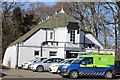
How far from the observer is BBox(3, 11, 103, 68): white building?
136 ft

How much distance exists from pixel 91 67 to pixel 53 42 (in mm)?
17962

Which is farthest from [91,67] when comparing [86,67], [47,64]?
[47,64]

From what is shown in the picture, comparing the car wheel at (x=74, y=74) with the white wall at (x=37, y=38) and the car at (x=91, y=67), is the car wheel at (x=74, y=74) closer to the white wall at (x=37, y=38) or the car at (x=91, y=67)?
the car at (x=91, y=67)

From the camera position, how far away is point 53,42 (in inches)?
1694

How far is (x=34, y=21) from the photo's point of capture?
61875 millimetres

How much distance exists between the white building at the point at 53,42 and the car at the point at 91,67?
14949 millimetres

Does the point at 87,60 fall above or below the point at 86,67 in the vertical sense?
above

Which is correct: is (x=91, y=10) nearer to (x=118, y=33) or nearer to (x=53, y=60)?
(x=118, y=33)

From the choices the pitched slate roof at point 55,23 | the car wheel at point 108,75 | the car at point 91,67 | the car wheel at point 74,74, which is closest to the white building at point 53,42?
the pitched slate roof at point 55,23

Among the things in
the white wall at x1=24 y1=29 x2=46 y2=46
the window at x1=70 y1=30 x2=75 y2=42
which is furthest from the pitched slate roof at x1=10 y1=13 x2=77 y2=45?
the window at x1=70 y1=30 x2=75 y2=42

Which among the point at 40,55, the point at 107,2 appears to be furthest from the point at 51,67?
the point at 107,2

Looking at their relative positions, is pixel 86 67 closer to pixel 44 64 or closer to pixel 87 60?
pixel 87 60

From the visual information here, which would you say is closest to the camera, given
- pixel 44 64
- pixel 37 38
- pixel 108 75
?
pixel 108 75

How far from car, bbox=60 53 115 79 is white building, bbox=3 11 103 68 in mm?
14949
